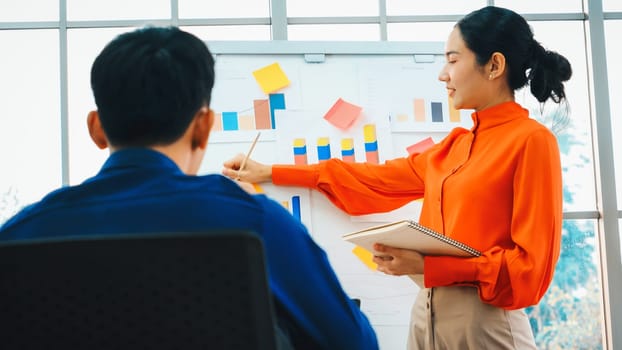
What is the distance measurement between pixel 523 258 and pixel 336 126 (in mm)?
852

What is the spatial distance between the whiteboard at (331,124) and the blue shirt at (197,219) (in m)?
1.31

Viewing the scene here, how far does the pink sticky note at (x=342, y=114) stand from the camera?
232 cm

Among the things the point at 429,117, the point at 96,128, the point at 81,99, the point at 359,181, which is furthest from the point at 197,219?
the point at 81,99

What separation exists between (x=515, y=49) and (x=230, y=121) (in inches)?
37.0

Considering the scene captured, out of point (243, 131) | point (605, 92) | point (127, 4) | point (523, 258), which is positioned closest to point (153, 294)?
point (523, 258)

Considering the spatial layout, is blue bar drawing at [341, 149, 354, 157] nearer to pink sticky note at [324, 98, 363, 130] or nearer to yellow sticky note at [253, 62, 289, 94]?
pink sticky note at [324, 98, 363, 130]

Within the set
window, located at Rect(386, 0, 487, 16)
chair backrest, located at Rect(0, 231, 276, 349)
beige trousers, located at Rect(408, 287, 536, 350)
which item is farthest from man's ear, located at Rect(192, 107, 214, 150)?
window, located at Rect(386, 0, 487, 16)

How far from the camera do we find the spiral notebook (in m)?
1.59

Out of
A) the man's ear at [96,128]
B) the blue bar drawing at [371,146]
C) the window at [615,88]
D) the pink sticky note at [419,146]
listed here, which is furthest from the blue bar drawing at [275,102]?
the window at [615,88]

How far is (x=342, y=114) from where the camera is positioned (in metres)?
2.33

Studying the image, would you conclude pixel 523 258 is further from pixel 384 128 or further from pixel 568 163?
pixel 568 163

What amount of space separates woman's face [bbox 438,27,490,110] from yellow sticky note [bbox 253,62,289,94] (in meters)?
0.60

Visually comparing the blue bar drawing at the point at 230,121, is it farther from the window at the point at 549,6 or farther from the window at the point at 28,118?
the window at the point at 549,6

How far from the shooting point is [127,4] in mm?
2883
